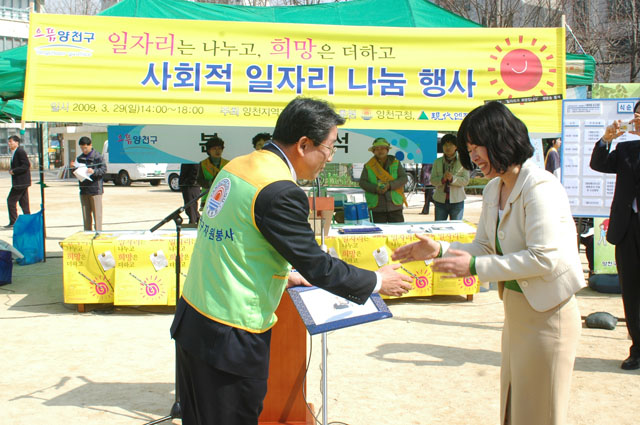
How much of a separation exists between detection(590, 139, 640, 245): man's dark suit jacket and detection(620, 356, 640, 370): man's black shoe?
91cm

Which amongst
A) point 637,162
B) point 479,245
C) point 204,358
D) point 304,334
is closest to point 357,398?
point 304,334

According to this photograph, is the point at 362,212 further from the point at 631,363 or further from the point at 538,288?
the point at 538,288

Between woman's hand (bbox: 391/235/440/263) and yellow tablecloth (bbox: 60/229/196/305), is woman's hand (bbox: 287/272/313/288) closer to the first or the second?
woman's hand (bbox: 391/235/440/263)

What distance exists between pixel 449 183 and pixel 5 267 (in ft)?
18.8

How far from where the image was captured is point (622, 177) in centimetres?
441

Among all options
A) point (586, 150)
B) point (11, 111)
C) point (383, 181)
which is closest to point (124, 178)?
point (11, 111)

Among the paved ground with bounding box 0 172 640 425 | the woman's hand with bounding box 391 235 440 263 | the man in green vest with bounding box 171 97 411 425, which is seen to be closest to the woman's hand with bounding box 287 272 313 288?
the woman's hand with bounding box 391 235 440 263

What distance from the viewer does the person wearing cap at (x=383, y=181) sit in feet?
25.1

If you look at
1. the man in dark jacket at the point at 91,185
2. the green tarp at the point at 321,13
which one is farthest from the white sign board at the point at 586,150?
the man in dark jacket at the point at 91,185

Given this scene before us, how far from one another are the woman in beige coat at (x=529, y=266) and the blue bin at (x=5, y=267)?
6667 mm

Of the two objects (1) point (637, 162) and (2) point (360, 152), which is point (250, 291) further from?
Answer: (2) point (360, 152)

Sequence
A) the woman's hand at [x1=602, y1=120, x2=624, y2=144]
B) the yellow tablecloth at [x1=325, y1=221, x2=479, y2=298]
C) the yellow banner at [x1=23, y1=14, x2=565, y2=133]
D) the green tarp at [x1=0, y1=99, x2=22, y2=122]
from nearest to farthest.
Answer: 1. the woman's hand at [x1=602, y1=120, x2=624, y2=144]
2. the yellow banner at [x1=23, y1=14, x2=565, y2=133]
3. the yellow tablecloth at [x1=325, y1=221, x2=479, y2=298]
4. the green tarp at [x1=0, y1=99, x2=22, y2=122]

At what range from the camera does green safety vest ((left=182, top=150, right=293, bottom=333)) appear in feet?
6.71

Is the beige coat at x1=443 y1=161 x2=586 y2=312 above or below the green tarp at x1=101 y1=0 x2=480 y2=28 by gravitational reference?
below
